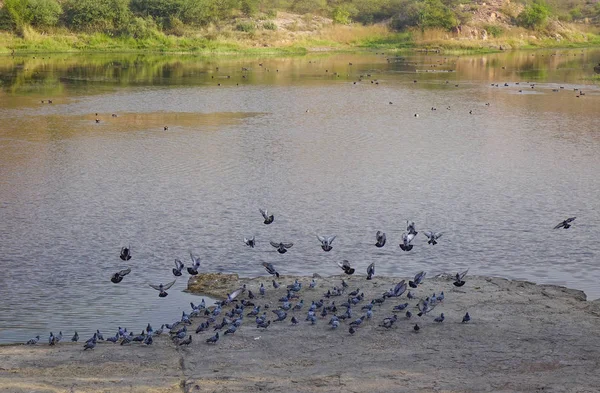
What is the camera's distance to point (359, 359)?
32.7ft

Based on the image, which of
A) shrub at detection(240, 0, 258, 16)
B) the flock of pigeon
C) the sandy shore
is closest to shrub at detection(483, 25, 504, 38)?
shrub at detection(240, 0, 258, 16)

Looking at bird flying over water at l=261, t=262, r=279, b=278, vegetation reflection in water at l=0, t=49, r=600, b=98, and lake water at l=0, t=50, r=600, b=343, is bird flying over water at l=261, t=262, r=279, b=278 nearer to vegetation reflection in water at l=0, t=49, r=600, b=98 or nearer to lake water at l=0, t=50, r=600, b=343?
lake water at l=0, t=50, r=600, b=343

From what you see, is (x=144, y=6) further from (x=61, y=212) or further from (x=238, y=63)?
(x=61, y=212)

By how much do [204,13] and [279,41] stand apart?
22.5ft

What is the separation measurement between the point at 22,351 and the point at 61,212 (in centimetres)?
738

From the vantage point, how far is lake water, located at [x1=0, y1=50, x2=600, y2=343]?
1405 centimetres

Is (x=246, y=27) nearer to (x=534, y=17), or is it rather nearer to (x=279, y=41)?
(x=279, y=41)

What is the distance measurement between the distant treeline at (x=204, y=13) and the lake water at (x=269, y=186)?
29532mm

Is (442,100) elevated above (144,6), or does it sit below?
below

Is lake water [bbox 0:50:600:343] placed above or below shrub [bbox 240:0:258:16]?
below

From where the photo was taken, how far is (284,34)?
254 feet

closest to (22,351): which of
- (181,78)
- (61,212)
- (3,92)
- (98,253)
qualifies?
(98,253)

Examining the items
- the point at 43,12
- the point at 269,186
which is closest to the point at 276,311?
the point at 269,186

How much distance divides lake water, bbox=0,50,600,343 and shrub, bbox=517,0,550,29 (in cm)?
5294
